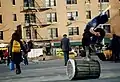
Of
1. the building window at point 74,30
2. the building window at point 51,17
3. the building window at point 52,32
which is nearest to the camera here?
the building window at point 52,32

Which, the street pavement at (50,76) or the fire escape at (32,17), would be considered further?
the fire escape at (32,17)

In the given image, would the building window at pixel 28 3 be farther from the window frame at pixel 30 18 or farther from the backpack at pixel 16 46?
the backpack at pixel 16 46

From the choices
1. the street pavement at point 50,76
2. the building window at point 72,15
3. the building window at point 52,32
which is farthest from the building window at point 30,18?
the street pavement at point 50,76

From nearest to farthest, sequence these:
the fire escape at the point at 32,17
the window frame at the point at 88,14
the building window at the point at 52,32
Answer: the fire escape at the point at 32,17 < the building window at the point at 52,32 < the window frame at the point at 88,14

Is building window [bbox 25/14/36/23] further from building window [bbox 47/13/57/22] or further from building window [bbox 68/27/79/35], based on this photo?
building window [bbox 68/27/79/35]

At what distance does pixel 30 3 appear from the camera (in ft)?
253

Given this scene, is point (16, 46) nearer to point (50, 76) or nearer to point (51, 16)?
point (50, 76)

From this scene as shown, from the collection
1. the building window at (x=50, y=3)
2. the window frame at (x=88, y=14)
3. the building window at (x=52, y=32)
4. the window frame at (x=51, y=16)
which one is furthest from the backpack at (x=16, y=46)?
the window frame at (x=88, y=14)

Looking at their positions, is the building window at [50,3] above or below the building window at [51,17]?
above

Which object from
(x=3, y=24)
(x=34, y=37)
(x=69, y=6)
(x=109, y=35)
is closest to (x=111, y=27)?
(x=109, y=35)

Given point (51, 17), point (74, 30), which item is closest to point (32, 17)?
point (51, 17)

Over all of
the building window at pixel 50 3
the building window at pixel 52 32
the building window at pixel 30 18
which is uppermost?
the building window at pixel 50 3

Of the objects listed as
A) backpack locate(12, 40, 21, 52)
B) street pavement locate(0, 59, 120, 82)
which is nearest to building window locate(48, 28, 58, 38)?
street pavement locate(0, 59, 120, 82)

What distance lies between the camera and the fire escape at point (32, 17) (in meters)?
74.7
